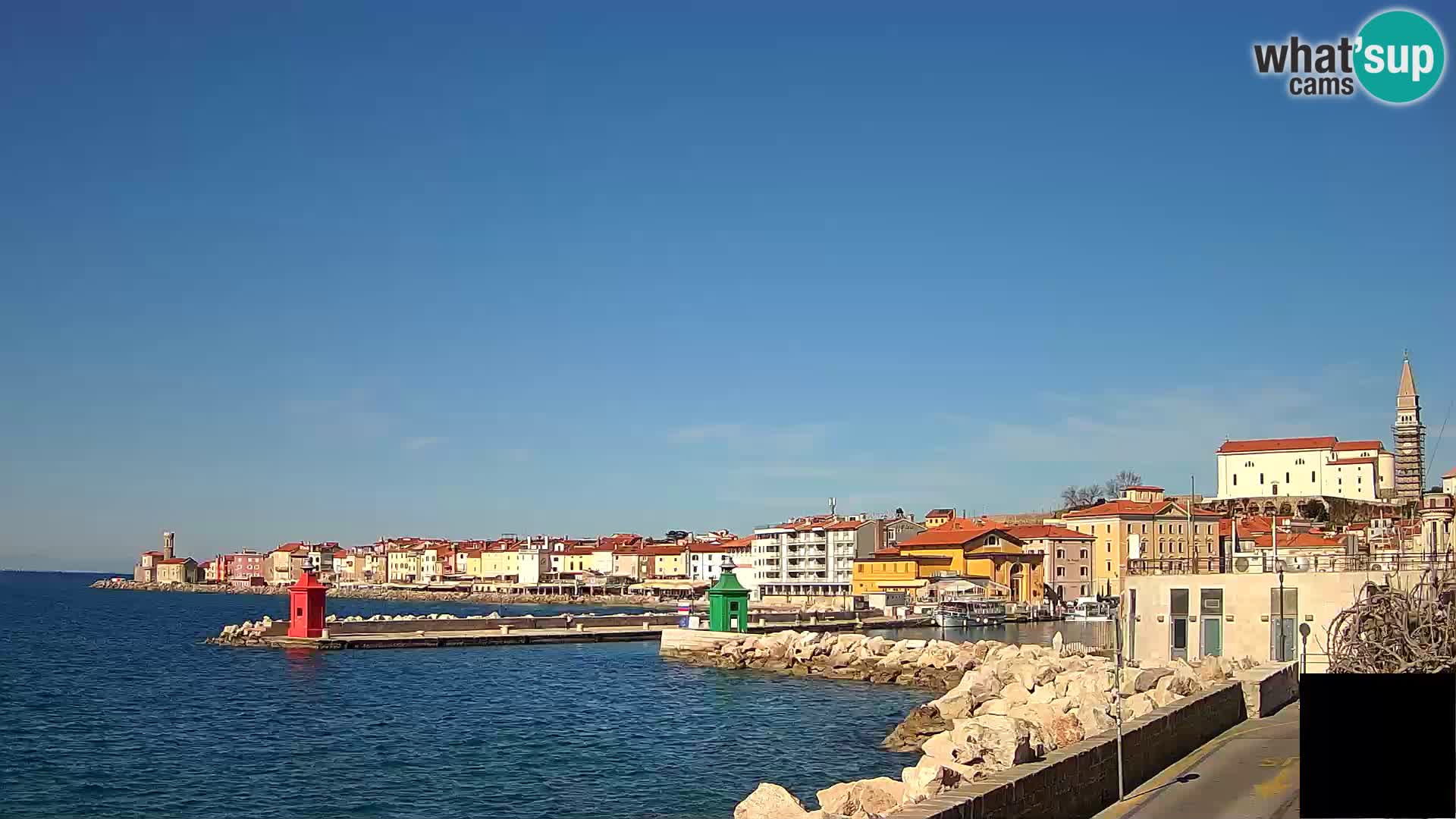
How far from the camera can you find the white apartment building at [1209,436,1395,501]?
453 ft

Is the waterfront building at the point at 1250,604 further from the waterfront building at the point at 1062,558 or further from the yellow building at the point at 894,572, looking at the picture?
the waterfront building at the point at 1062,558

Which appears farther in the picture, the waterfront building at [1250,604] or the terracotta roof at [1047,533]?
the terracotta roof at [1047,533]

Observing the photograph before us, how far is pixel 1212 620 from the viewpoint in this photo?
120 ft

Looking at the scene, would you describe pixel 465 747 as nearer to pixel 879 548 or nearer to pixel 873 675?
pixel 873 675

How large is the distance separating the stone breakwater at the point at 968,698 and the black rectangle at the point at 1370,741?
1012cm

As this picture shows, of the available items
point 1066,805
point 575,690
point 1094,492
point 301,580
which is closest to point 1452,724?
point 1066,805

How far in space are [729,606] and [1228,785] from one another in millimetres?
49317

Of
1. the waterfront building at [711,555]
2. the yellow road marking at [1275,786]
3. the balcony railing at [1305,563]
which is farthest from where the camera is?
the waterfront building at [711,555]

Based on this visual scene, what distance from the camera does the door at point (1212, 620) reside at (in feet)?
119

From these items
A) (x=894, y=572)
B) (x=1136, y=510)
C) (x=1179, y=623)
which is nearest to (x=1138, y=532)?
(x=1136, y=510)

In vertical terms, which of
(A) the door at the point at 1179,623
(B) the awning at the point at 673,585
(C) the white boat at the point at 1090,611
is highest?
(A) the door at the point at 1179,623

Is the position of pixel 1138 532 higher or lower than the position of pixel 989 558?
higher

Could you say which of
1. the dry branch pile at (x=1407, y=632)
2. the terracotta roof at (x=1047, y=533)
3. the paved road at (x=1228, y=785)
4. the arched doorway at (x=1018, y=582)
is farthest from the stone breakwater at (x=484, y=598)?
the dry branch pile at (x=1407, y=632)

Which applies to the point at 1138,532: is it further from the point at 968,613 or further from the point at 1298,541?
the point at 968,613
